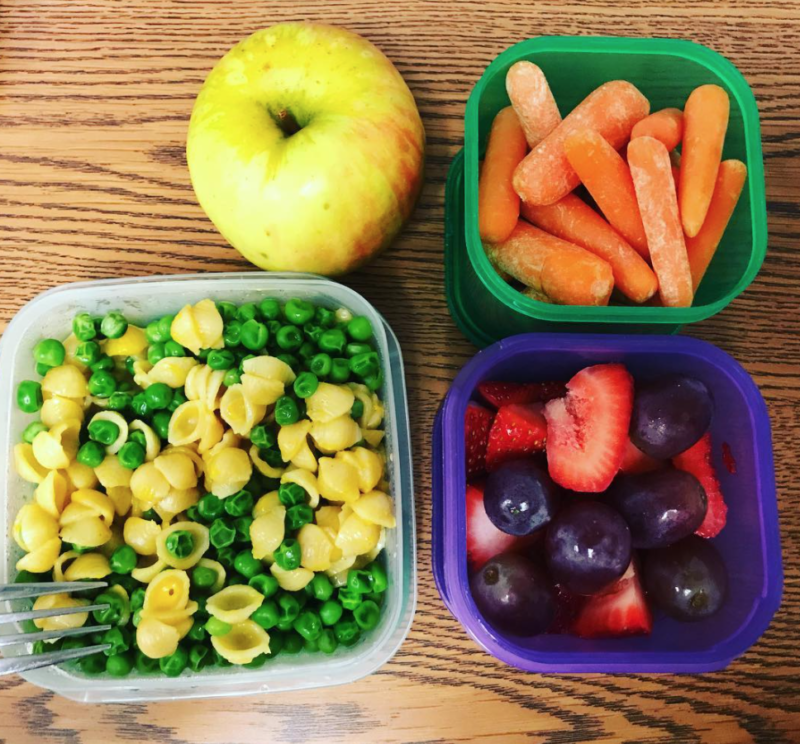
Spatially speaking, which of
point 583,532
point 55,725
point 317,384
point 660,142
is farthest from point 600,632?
point 55,725

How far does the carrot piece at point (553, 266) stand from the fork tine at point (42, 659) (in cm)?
52

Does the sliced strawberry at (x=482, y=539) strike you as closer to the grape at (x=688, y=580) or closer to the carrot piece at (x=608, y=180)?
the grape at (x=688, y=580)

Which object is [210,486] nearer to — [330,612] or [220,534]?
[220,534]

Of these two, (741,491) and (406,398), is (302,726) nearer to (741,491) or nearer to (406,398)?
(406,398)

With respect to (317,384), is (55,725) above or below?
below

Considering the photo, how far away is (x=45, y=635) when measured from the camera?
1.97 feet

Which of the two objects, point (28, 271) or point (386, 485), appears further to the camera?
point (28, 271)

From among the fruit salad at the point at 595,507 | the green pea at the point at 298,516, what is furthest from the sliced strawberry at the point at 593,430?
the green pea at the point at 298,516

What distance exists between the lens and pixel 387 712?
0.74m

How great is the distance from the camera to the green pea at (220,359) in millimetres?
677

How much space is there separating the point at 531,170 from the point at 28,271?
569 mm

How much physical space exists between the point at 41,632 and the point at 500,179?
59cm

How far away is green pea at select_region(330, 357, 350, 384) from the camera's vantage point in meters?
0.68

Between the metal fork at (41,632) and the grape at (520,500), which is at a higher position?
the grape at (520,500)
